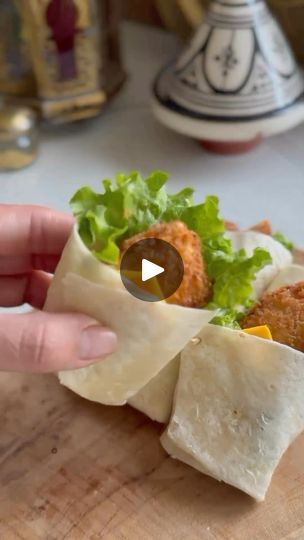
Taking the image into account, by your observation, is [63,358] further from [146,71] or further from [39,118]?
[146,71]

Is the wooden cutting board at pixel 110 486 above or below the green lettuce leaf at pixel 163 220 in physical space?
below

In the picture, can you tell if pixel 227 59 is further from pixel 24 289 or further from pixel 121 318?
pixel 121 318

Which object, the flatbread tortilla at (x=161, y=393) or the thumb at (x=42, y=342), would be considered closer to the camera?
the thumb at (x=42, y=342)

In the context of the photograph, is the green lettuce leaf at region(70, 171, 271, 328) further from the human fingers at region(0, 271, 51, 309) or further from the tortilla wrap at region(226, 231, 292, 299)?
the human fingers at region(0, 271, 51, 309)

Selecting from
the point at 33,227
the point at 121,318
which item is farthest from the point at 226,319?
the point at 33,227

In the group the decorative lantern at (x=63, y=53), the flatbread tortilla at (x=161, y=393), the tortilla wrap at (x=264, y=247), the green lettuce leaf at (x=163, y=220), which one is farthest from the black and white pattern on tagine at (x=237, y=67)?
the flatbread tortilla at (x=161, y=393)

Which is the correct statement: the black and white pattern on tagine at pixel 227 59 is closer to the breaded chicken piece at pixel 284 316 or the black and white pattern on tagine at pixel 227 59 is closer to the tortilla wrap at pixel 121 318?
the breaded chicken piece at pixel 284 316
